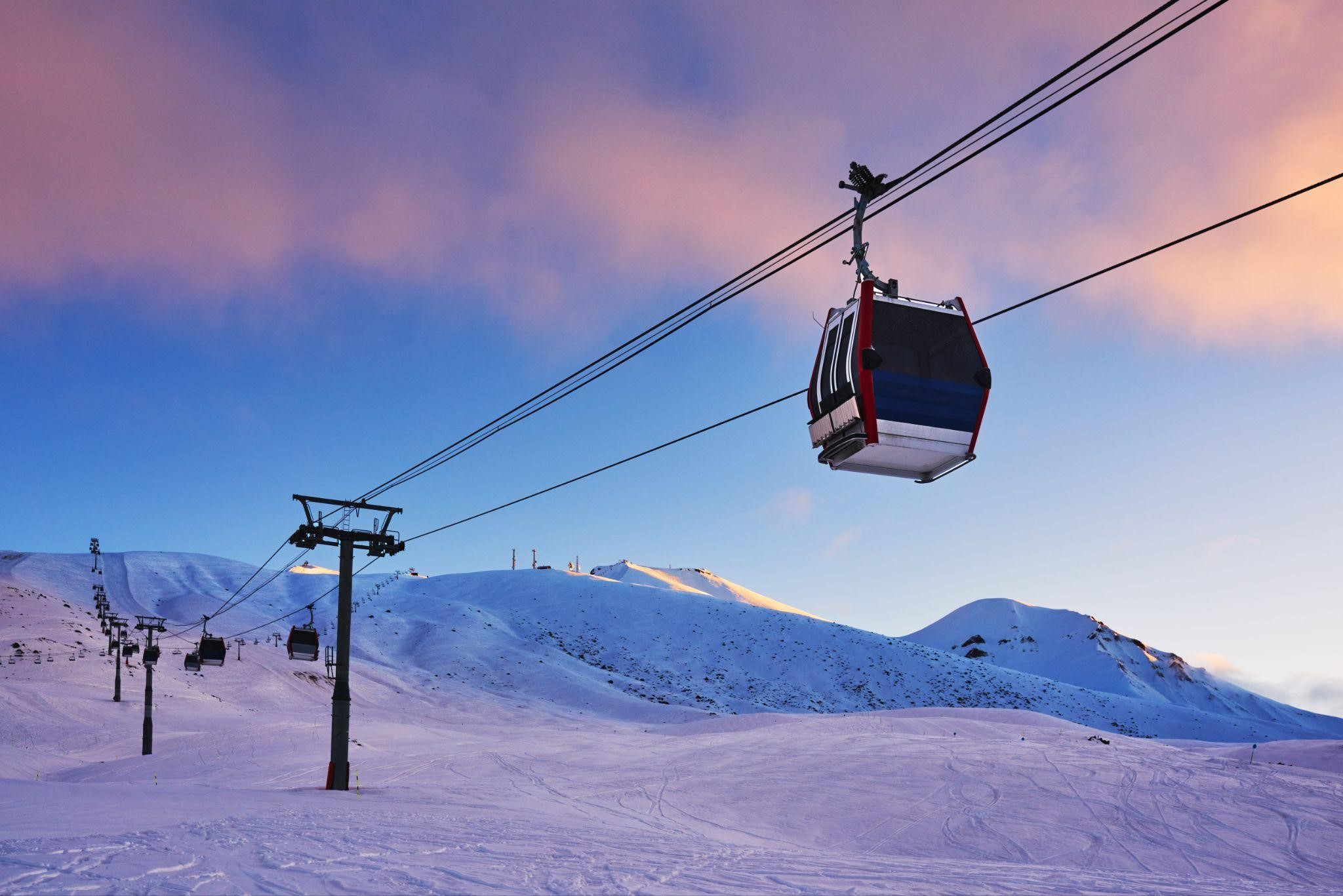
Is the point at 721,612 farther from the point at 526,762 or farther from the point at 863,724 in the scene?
the point at 526,762

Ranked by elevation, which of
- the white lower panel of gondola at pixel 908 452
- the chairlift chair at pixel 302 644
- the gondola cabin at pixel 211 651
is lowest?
the gondola cabin at pixel 211 651

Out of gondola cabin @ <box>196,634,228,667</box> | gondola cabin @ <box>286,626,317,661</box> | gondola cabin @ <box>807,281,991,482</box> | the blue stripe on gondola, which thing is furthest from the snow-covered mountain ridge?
the blue stripe on gondola

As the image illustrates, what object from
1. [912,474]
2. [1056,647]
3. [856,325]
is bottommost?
[1056,647]

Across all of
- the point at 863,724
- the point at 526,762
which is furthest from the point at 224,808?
the point at 863,724

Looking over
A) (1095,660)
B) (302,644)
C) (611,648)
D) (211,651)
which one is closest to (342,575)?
(302,644)

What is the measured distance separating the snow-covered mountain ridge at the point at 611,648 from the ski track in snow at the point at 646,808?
22849mm

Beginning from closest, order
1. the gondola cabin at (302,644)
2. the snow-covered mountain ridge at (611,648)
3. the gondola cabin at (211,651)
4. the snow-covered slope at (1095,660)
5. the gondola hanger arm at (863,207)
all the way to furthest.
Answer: the gondola hanger arm at (863,207)
the gondola cabin at (302,644)
the gondola cabin at (211,651)
the snow-covered mountain ridge at (611,648)
the snow-covered slope at (1095,660)

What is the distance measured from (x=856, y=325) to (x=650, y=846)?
27.2ft

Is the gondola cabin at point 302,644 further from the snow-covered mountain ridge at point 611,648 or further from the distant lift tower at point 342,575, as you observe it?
the snow-covered mountain ridge at point 611,648

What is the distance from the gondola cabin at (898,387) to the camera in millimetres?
10984

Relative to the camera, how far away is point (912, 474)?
39.7 feet

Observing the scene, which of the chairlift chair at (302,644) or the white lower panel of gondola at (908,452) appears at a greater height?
the white lower panel of gondola at (908,452)

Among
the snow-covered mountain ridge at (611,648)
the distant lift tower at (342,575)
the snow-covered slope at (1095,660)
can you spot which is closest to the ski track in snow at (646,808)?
the distant lift tower at (342,575)

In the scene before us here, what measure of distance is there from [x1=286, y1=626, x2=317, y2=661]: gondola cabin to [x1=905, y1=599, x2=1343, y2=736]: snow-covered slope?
13778cm
